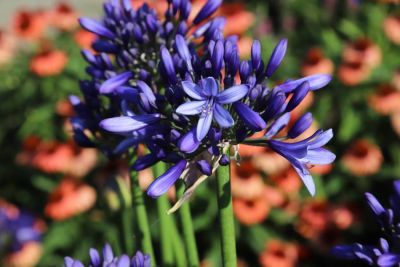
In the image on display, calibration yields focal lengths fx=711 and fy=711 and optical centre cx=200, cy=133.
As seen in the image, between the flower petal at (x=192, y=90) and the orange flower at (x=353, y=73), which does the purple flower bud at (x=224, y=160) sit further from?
the orange flower at (x=353, y=73)

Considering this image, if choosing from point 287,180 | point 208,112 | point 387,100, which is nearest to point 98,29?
point 208,112

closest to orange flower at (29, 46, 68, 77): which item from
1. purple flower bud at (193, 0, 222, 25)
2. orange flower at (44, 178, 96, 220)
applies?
orange flower at (44, 178, 96, 220)

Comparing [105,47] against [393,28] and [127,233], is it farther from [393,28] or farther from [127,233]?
[393,28]

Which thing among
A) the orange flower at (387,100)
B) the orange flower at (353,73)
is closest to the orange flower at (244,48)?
the orange flower at (353,73)

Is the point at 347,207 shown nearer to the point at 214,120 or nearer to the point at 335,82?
the point at 335,82

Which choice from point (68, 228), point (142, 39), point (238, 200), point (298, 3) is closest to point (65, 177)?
point (68, 228)

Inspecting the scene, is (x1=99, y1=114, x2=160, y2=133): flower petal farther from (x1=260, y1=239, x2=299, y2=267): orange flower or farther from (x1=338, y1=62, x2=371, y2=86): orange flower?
(x1=338, y1=62, x2=371, y2=86): orange flower
